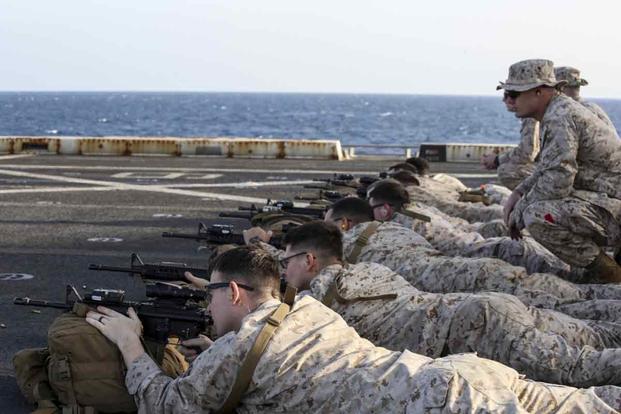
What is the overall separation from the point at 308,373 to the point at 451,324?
5.69 ft

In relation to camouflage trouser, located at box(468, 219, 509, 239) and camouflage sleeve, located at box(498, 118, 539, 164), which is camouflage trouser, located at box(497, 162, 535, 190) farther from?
camouflage trouser, located at box(468, 219, 509, 239)

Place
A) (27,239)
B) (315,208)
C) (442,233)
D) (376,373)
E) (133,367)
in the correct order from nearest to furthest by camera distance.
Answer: (376,373) → (133,367) → (442,233) → (315,208) → (27,239)

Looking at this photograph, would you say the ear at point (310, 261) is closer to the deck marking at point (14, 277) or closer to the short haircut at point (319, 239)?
the short haircut at point (319, 239)

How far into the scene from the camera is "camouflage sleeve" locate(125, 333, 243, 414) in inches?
194

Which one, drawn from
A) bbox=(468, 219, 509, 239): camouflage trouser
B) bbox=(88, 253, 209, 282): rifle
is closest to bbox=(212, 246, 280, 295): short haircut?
bbox=(88, 253, 209, 282): rifle

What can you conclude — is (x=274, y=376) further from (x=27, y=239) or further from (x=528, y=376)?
(x=27, y=239)

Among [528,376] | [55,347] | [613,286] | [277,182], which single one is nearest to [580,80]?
[613,286]

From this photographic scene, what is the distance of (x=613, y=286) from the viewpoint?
8.18 meters

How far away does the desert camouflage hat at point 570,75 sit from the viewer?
1148cm

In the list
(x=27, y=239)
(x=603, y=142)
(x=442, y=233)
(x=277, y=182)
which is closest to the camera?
(x=603, y=142)

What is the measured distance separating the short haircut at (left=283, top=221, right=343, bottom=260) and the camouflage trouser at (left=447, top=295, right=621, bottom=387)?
30.7 inches

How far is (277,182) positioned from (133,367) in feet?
47.9

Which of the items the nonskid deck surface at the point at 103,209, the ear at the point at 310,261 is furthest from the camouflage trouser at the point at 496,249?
the ear at the point at 310,261

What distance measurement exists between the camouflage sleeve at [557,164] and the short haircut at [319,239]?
2884mm
